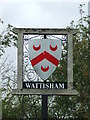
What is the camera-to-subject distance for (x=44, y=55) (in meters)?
8.37

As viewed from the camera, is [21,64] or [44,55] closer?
[44,55]

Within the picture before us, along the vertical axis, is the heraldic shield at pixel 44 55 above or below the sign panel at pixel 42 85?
above

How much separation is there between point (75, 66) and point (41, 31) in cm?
766

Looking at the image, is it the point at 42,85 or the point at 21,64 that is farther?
the point at 21,64

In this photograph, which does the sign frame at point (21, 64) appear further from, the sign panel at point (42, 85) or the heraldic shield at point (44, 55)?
the heraldic shield at point (44, 55)

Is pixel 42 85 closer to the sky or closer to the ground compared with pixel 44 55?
closer to the ground

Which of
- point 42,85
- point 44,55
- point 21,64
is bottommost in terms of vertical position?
point 42,85

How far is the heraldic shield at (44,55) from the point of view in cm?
837

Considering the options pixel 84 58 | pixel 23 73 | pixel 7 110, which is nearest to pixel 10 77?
pixel 7 110

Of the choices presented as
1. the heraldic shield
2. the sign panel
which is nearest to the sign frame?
the sign panel

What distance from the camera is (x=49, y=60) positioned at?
330 inches

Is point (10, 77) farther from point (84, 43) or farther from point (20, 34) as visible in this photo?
point (20, 34)

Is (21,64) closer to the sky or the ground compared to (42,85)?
closer to the sky

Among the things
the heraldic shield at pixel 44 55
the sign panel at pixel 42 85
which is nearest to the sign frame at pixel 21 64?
the sign panel at pixel 42 85
